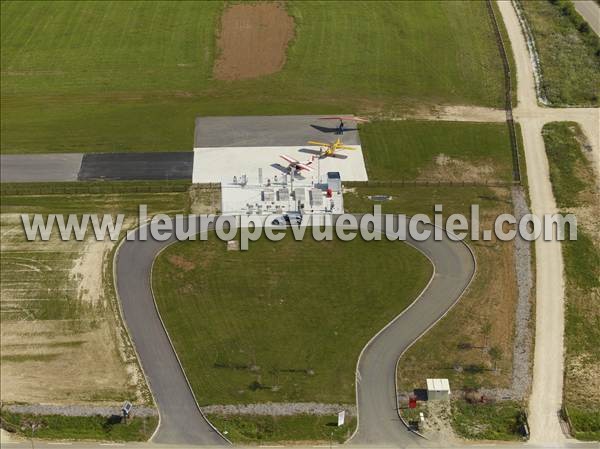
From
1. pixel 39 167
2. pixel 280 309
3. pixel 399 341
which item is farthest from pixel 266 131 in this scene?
pixel 399 341

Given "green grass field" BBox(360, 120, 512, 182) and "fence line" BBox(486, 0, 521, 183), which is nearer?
"green grass field" BBox(360, 120, 512, 182)

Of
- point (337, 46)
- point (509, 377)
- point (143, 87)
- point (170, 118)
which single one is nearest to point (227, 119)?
point (170, 118)

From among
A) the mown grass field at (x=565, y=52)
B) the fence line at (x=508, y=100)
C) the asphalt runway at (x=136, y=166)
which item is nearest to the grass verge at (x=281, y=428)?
the asphalt runway at (x=136, y=166)

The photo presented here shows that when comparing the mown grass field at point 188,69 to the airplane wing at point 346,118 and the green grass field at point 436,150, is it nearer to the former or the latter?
the airplane wing at point 346,118

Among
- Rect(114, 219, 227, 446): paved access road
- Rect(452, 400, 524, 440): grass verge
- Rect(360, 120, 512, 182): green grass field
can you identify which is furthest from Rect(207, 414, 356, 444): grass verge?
Rect(360, 120, 512, 182): green grass field

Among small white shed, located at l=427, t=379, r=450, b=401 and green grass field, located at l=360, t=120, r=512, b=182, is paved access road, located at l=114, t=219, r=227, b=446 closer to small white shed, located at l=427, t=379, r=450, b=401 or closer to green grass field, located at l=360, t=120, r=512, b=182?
small white shed, located at l=427, t=379, r=450, b=401

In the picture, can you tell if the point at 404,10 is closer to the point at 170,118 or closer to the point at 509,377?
the point at 170,118

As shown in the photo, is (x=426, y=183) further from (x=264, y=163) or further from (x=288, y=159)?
(x=264, y=163)
